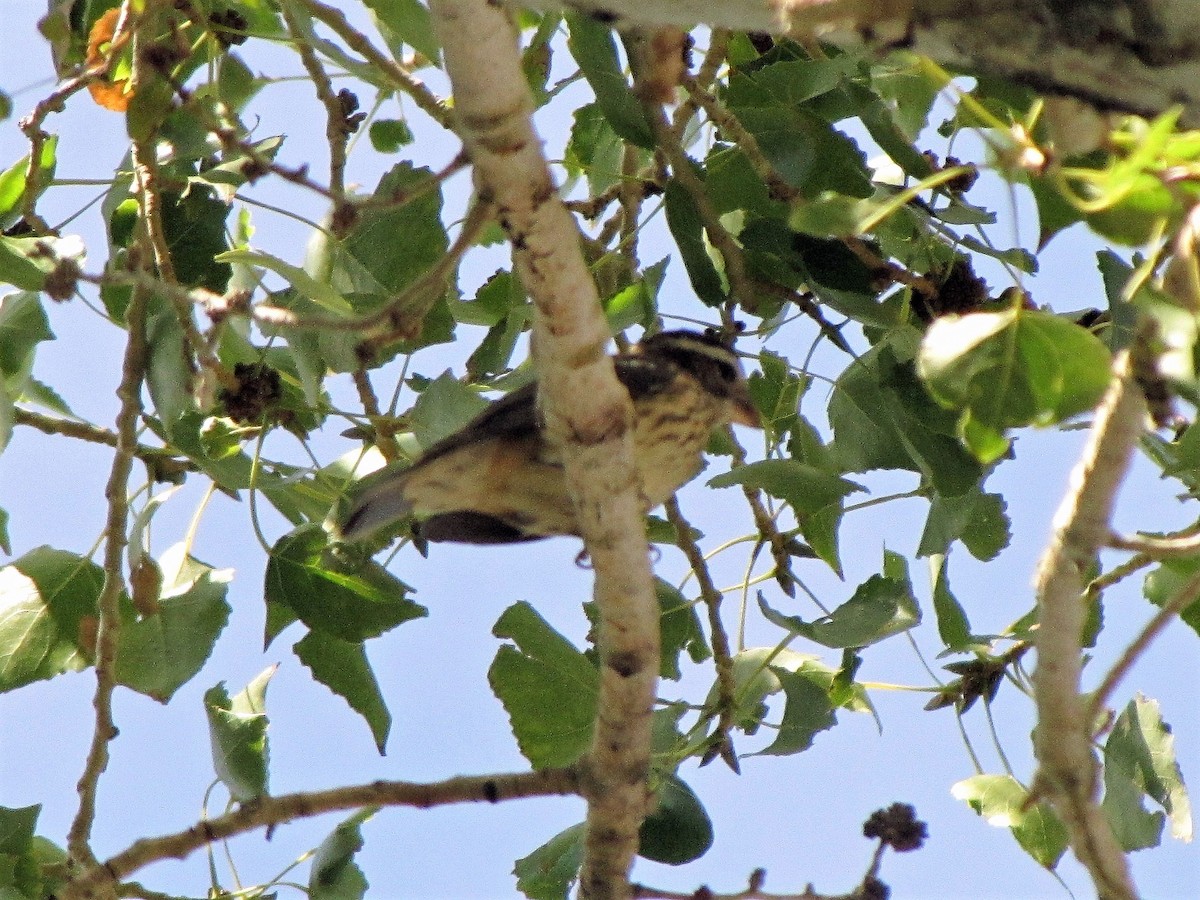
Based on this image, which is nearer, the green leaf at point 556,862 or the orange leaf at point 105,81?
the orange leaf at point 105,81

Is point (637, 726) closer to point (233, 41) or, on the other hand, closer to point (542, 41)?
point (542, 41)

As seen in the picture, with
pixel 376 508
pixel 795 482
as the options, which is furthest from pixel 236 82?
pixel 795 482

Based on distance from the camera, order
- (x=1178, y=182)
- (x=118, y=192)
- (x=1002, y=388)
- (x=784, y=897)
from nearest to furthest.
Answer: (x=1178, y=182) → (x=1002, y=388) → (x=784, y=897) → (x=118, y=192)

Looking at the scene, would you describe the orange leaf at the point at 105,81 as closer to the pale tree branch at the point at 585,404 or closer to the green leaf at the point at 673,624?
the pale tree branch at the point at 585,404

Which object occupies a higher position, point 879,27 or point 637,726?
point 879,27

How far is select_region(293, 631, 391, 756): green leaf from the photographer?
3242 millimetres

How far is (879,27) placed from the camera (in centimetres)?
162

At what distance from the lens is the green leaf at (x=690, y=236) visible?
2.95m

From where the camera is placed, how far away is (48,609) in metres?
3.29

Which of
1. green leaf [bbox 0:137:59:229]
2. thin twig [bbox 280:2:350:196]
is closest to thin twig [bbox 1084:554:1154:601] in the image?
thin twig [bbox 280:2:350:196]

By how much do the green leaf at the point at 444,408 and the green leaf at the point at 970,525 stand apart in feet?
3.47

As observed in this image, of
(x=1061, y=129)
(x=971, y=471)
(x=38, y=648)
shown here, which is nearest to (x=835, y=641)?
(x=971, y=471)

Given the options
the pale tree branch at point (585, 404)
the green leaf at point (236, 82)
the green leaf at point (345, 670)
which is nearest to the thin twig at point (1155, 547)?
the pale tree branch at point (585, 404)

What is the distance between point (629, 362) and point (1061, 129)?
252cm
